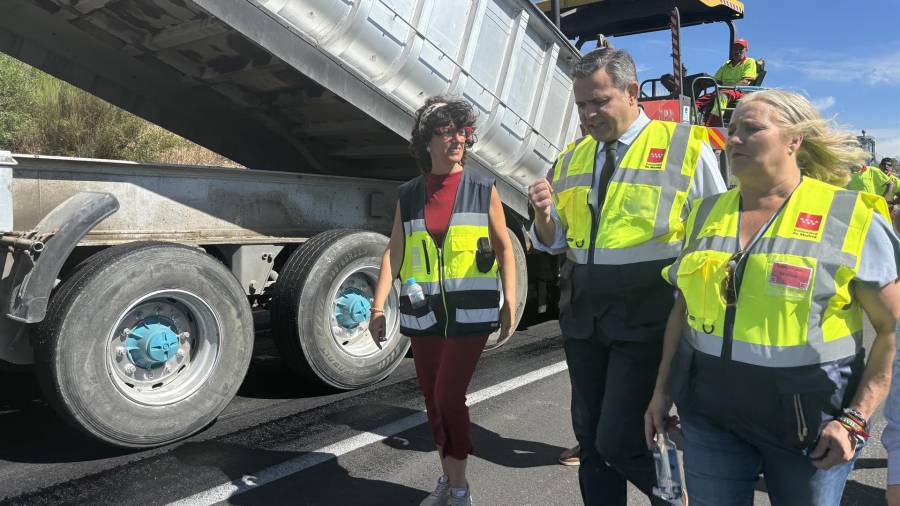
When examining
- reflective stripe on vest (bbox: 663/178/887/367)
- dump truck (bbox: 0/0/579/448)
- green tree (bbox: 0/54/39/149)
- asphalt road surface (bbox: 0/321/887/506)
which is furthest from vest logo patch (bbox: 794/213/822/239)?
green tree (bbox: 0/54/39/149)

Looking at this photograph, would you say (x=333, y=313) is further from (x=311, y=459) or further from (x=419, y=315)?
(x=419, y=315)

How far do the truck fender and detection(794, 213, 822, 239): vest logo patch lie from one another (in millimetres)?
Answer: 3088

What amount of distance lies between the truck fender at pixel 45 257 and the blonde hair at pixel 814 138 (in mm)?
2975

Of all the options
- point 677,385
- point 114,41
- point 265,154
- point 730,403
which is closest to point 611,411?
point 677,385

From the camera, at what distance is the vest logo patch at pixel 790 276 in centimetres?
157

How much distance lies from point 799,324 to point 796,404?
0.60ft

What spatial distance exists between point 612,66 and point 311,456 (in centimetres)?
240

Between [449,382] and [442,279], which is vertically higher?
[442,279]

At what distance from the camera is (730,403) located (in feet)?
5.49

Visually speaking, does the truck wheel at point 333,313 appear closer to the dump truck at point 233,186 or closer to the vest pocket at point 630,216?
the dump truck at point 233,186

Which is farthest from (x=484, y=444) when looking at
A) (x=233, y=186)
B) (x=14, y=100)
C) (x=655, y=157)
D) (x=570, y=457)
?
(x=14, y=100)

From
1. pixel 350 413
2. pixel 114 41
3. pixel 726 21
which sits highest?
pixel 726 21

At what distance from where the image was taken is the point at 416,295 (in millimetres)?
2812

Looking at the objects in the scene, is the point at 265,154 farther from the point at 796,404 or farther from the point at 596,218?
the point at 796,404
